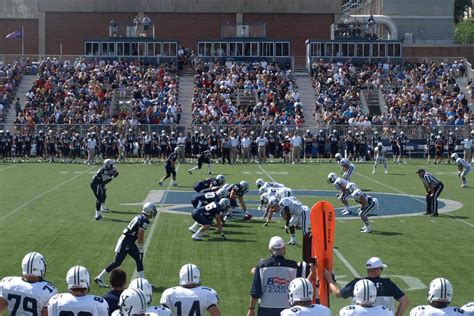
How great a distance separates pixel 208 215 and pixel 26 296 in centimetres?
1146

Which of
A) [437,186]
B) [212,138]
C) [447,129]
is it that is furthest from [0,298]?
[447,129]

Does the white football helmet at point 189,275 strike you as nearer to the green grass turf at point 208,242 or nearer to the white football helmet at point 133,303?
the white football helmet at point 133,303

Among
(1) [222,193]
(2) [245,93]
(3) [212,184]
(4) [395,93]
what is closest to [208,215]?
(1) [222,193]

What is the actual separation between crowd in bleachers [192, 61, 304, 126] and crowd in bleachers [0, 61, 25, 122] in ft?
32.7

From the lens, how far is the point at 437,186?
25219 millimetres

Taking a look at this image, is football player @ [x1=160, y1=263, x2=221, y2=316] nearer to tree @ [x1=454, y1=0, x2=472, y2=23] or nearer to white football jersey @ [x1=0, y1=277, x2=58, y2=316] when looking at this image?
white football jersey @ [x1=0, y1=277, x2=58, y2=316]

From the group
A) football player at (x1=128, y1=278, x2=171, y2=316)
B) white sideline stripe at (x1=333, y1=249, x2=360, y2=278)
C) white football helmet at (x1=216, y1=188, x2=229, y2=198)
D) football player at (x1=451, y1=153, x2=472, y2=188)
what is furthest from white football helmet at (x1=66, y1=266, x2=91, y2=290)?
football player at (x1=451, y1=153, x2=472, y2=188)

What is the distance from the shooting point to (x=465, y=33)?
10056 centimetres

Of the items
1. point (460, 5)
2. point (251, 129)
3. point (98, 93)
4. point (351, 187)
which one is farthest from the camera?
point (460, 5)

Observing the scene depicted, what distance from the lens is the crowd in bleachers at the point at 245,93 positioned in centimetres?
5181

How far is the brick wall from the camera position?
237 feet

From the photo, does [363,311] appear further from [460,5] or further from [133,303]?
[460,5]

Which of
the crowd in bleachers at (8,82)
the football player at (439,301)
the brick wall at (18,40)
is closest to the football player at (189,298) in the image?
the football player at (439,301)

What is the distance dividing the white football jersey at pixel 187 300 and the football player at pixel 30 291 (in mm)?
A: 1112
